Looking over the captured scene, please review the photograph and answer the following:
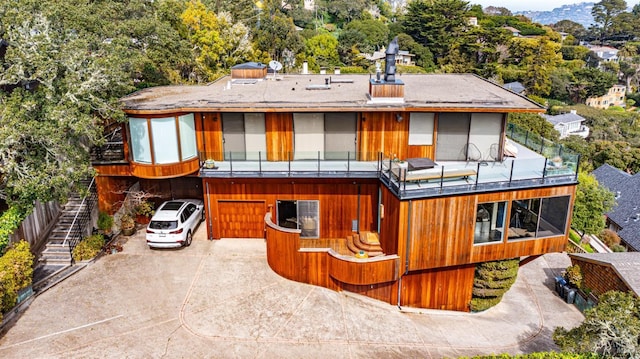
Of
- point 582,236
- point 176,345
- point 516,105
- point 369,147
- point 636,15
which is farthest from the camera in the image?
point 636,15

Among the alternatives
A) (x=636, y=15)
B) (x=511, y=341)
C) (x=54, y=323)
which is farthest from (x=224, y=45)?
(x=636, y=15)

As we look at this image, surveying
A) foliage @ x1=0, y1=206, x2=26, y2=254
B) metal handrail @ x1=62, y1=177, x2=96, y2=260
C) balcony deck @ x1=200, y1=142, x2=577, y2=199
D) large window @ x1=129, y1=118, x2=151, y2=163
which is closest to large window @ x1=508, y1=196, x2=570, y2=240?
balcony deck @ x1=200, y1=142, x2=577, y2=199

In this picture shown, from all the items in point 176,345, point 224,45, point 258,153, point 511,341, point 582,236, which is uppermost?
point 224,45

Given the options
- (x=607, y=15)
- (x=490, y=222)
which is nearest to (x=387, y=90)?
(x=490, y=222)

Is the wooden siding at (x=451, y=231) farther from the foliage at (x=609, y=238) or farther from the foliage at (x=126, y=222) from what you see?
the foliage at (x=609, y=238)

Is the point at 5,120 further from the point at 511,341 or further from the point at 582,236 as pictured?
the point at 582,236

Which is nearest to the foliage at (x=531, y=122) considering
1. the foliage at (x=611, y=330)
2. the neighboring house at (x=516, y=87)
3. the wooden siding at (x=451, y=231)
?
the wooden siding at (x=451, y=231)

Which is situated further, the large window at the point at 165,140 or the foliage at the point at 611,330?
the large window at the point at 165,140
